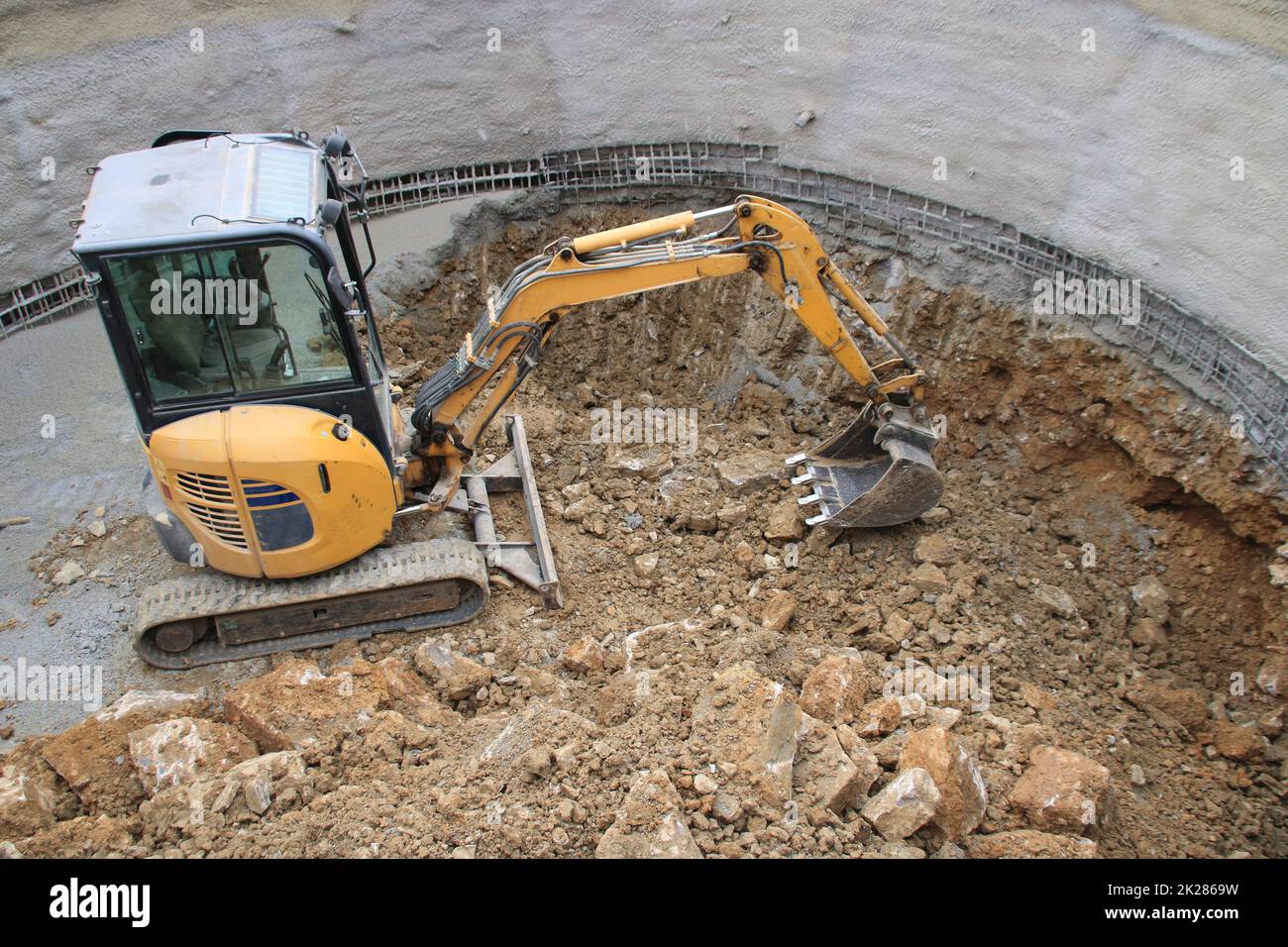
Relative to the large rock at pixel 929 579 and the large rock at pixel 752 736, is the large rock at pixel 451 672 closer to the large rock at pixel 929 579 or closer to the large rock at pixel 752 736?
the large rock at pixel 752 736

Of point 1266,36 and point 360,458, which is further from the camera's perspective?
point 1266,36

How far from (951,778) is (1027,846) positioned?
0.43m

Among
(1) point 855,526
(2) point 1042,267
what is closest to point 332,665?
(1) point 855,526

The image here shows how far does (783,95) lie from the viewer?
818 cm

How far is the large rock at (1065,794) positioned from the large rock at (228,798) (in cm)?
347

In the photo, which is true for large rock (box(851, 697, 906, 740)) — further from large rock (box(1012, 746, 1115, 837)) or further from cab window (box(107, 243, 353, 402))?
cab window (box(107, 243, 353, 402))

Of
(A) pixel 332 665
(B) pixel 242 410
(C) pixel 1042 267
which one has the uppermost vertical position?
(B) pixel 242 410

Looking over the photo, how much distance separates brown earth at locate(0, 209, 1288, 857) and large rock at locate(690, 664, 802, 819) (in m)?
0.01

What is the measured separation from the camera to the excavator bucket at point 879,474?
20.2 feet

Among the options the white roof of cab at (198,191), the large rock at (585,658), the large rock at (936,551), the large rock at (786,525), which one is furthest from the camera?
the large rock at (786,525)

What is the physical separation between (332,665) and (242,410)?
5.34ft

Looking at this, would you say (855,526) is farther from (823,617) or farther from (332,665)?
(332,665)

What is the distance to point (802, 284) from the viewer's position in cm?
584

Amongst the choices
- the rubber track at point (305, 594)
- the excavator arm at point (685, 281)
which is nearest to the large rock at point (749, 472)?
the excavator arm at point (685, 281)
